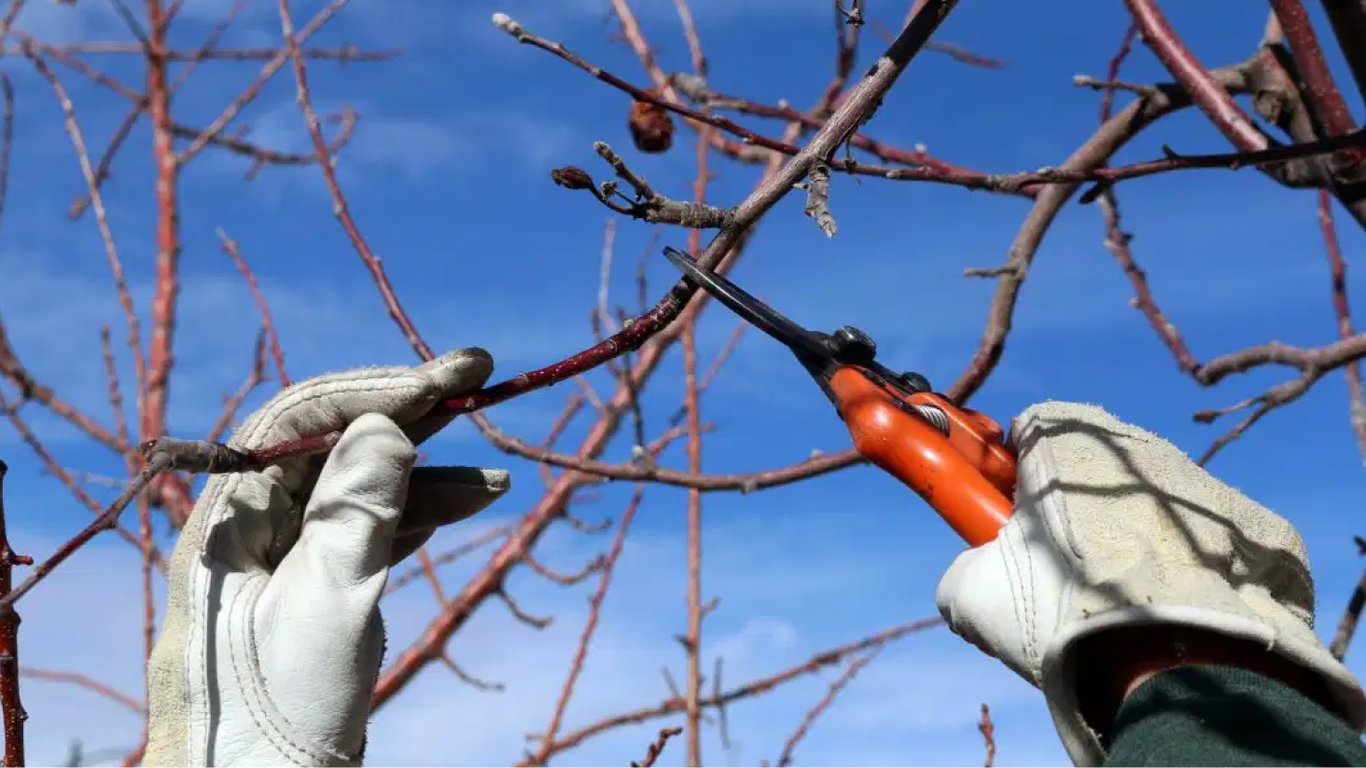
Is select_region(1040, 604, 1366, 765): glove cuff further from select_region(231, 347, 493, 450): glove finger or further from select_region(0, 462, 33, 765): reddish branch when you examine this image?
select_region(0, 462, 33, 765): reddish branch

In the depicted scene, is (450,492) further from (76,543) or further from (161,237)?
(161,237)

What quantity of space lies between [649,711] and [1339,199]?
2449 millimetres

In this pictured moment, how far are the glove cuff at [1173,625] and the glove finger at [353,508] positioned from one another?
0.97 m

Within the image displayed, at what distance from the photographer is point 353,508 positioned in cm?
182

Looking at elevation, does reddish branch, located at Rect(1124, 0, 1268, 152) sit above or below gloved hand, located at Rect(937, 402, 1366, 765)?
above

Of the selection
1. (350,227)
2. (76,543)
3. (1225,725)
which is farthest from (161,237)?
(1225,725)

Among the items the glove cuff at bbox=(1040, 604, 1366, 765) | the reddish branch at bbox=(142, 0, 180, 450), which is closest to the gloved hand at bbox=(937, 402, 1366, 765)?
the glove cuff at bbox=(1040, 604, 1366, 765)

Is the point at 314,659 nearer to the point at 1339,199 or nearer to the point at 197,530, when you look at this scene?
the point at 197,530

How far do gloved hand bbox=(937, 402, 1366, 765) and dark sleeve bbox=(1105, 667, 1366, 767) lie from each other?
55mm

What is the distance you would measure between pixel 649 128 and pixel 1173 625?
5.20ft

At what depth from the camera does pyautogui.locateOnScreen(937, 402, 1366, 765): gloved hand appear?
146 cm

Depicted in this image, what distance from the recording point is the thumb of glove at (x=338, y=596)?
5.83ft

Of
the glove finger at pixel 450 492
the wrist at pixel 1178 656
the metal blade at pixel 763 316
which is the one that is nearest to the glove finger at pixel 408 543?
the glove finger at pixel 450 492

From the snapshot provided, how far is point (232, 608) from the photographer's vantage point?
5.99 feet
